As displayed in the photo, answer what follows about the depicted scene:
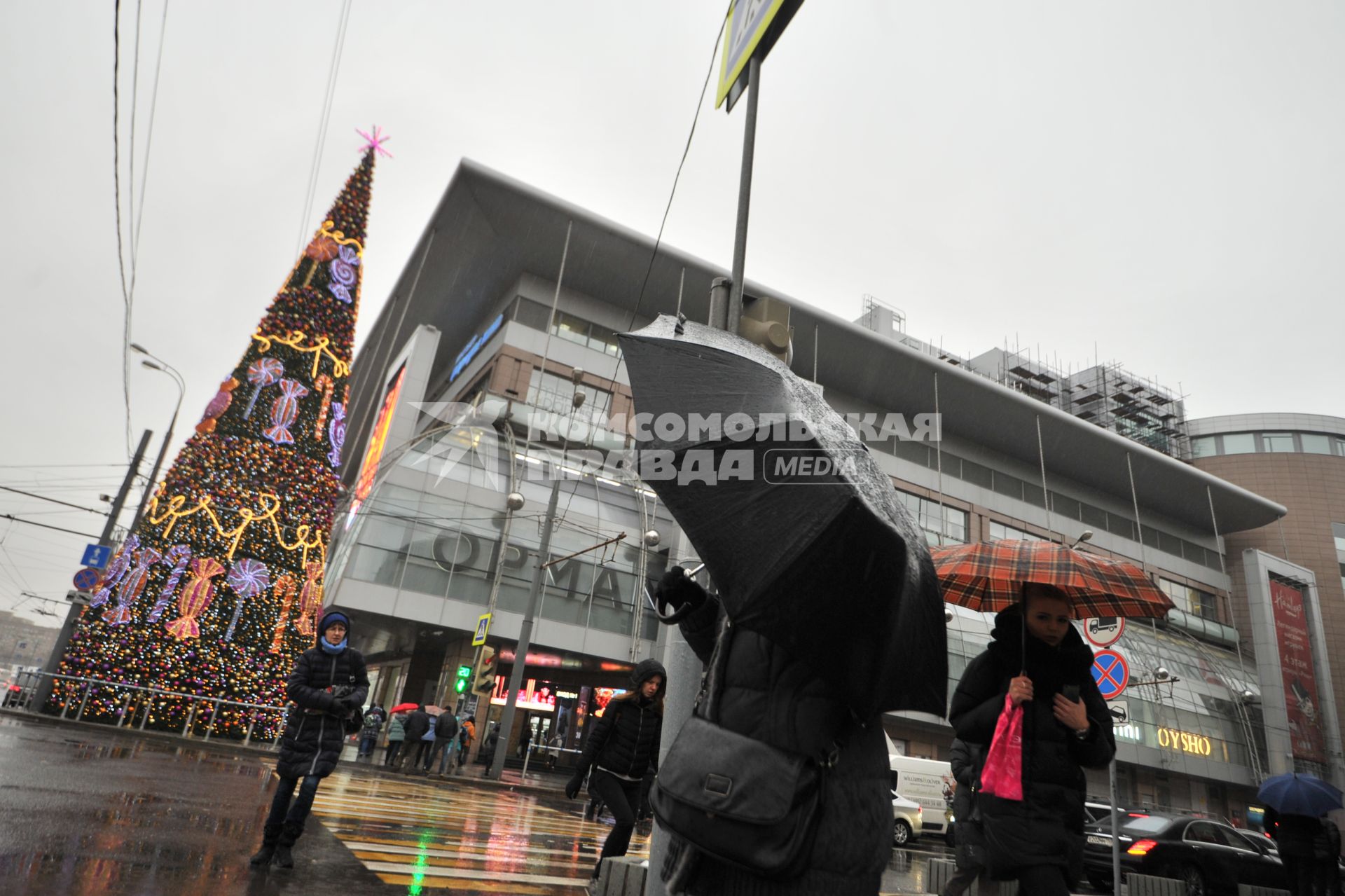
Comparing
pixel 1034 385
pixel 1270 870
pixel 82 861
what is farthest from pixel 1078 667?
pixel 1034 385

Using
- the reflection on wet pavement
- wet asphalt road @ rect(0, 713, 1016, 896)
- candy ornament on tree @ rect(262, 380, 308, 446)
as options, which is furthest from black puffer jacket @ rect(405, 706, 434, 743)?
candy ornament on tree @ rect(262, 380, 308, 446)

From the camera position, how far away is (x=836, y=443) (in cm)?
245

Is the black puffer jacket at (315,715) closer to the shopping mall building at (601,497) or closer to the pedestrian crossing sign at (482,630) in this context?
the shopping mall building at (601,497)

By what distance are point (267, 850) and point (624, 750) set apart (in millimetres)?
2452

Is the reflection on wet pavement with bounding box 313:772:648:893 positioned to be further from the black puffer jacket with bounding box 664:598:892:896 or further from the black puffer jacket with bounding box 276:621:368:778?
the black puffer jacket with bounding box 664:598:892:896

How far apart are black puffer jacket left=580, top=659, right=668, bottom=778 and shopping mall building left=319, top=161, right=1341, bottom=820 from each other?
14748 millimetres

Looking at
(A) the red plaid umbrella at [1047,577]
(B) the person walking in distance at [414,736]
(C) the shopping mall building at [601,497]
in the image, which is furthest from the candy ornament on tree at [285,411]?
(A) the red plaid umbrella at [1047,577]

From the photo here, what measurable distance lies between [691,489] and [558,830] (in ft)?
30.9

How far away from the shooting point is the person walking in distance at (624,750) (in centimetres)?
608

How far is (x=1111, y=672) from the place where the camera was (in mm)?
9633

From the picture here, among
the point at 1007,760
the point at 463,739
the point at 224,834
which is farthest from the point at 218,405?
the point at 1007,760

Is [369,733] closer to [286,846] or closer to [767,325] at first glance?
[286,846]

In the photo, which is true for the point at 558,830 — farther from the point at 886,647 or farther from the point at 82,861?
the point at 886,647

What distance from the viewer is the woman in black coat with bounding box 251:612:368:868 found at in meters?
5.45
